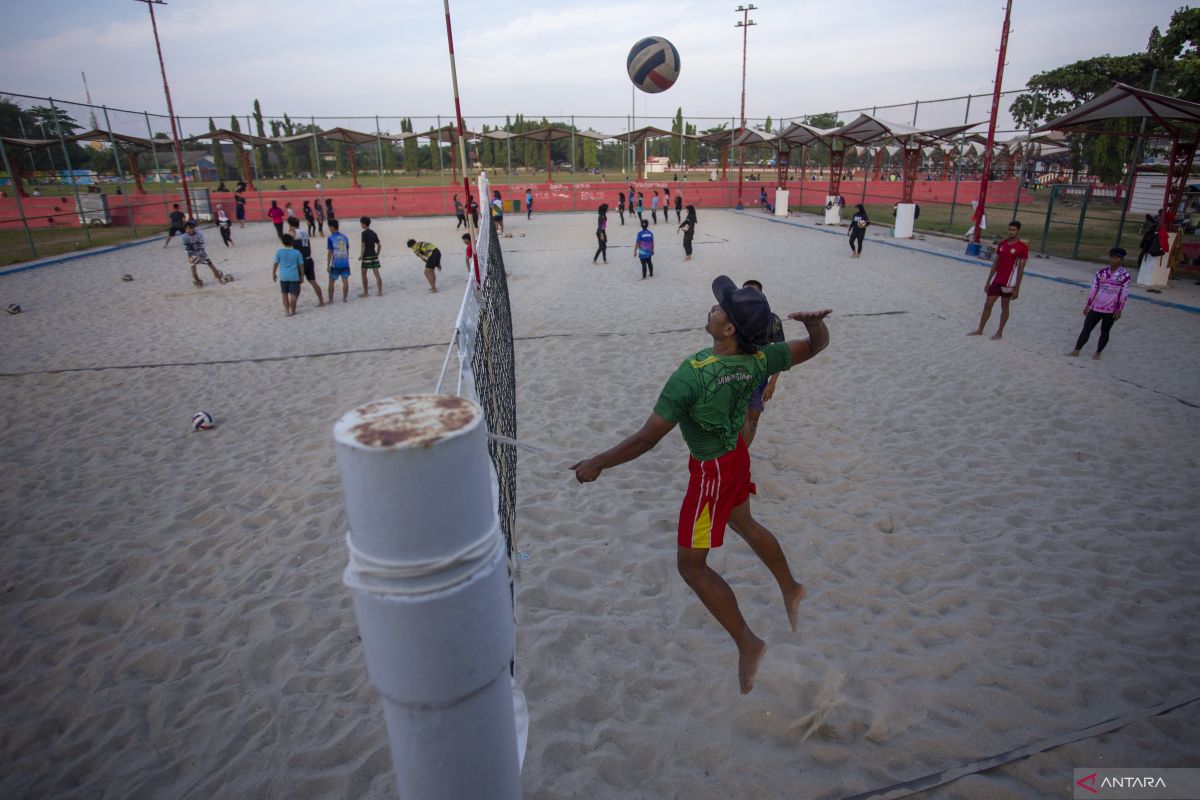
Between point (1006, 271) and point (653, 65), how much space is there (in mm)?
11097

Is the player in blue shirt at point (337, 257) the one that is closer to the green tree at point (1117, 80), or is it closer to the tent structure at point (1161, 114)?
the tent structure at point (1161, 114)

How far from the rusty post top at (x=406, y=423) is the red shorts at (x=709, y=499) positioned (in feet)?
6.89

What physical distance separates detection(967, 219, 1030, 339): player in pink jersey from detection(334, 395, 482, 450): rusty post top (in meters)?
9.87

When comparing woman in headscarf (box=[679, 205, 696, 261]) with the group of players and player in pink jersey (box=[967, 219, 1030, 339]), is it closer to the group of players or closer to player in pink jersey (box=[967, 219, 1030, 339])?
the group of players

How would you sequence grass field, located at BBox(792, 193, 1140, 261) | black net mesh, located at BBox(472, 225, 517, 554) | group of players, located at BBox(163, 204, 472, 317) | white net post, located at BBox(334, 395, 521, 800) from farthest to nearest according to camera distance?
grass field, located at BBox(792, 193, 1140, 261) < group of players, located at BBox(163, 204, 472, 317) < black net mesh, located at BBox(472, 225, 517, 554) < white net post, located at BBox(334, 395, 521, 800)

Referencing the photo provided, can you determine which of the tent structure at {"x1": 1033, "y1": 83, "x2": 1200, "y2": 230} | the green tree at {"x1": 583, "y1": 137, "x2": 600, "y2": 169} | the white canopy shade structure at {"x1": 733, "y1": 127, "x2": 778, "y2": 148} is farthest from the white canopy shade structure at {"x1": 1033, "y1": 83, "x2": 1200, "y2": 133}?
the green tree at {"x1": 583, "y1": 137, "x2": 600, "y2": 169}

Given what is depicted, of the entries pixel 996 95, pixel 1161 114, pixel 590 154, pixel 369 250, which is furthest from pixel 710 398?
pixel 590 154

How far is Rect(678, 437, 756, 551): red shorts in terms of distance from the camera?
3125 mm

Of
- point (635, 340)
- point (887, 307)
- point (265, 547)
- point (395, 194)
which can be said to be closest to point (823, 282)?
point (887, 307)

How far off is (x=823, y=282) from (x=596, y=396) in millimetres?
8602

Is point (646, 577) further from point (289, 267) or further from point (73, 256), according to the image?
point (73, 256)

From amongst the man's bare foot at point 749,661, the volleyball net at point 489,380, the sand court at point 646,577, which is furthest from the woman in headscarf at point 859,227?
the man's bare foot at point 749,661

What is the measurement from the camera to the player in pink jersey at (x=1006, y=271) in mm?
8828

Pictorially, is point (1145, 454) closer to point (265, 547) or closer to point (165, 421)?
point (265, 547)
